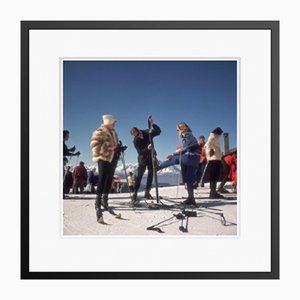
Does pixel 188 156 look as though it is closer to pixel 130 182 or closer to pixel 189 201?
pixel 189 201

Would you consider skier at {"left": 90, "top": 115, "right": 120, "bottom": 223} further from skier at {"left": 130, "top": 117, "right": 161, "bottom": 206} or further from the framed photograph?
skier at {"left": 130, "top": 117, "right": 161, "bottom": 206}

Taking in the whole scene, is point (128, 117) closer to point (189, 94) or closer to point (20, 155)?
point (189, 94)

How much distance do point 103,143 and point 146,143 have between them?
285 mm

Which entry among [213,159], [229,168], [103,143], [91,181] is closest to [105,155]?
[103,143]

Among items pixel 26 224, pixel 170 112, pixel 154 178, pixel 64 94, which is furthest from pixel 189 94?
pixel 26 224

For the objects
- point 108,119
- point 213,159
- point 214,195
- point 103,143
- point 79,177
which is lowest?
point 214,195

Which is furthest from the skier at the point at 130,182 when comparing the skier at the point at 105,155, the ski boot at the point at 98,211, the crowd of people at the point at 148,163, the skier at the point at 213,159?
the skier at the point at 213,159

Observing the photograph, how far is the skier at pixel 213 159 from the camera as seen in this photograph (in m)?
2.41

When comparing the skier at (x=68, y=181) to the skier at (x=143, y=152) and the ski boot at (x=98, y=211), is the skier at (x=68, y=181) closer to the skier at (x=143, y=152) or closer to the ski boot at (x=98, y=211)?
the ski boot at (x=98, y=211)

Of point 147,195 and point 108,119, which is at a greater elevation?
point 108,119

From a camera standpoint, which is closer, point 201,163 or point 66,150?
point 66,150

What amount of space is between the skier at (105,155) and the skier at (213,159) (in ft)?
2.00

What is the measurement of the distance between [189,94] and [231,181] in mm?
637

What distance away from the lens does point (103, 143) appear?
2436mm
